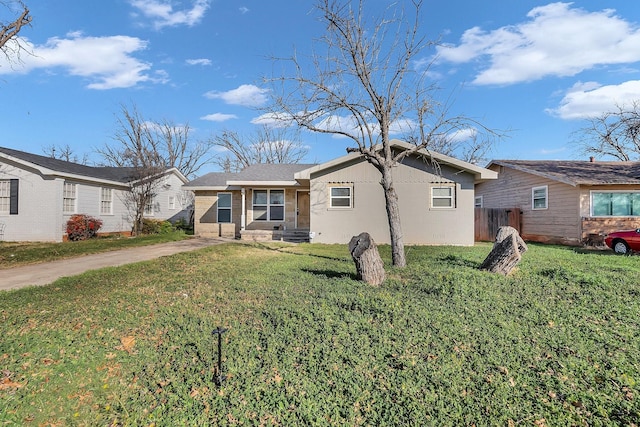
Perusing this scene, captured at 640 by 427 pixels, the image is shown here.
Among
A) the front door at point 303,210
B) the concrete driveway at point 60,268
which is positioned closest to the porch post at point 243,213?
the front door at point 303,210

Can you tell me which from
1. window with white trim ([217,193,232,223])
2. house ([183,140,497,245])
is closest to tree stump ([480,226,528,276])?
house ([183,140,497,245])

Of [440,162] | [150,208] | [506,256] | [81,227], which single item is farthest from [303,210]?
[506,256]

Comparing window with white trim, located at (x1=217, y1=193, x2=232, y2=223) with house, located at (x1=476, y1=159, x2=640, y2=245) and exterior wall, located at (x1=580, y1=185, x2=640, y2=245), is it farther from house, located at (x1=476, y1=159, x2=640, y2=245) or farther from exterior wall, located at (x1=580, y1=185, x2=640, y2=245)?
exterior wall, located at (x1=580, y1=185, x2=640, y2=245)

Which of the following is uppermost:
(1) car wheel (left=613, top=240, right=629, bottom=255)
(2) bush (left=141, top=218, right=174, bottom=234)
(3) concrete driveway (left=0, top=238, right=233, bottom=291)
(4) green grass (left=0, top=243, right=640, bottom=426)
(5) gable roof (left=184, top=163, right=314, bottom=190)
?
(5) gable roof (left=184, top=163, right=314, bottom=190)

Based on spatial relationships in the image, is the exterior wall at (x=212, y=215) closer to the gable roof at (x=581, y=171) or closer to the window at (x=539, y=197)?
the gable roof at (x=581, y=171)

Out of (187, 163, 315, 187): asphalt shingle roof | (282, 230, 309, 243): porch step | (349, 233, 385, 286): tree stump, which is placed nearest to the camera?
(349, 233, 385, 286): tree stump

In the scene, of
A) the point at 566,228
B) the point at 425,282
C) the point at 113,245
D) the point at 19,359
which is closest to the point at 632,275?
the point at 425,282

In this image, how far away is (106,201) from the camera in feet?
56.0

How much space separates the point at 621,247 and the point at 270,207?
14.4m

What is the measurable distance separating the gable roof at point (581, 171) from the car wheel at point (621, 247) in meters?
2.76

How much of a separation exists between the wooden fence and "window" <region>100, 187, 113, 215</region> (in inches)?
782

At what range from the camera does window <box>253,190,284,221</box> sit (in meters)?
16.6

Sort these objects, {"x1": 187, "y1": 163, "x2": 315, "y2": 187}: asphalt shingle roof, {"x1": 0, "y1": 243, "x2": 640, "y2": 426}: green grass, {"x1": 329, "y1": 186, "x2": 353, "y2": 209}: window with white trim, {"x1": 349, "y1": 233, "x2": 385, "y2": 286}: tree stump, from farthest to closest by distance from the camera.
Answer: {"x1": 187, "y1": 163, "x2": 315, "y2": 187}: asphalt shingle roof < {"x1": 329, "y1": 186, "x2": 353, "y2": 209}: window with white trim < {"x1": 349, "y1": 233, "x2": 385, "y2": 286}: tree stump < {"x1": 0, "y1": 243, "x2": 640, "y2": 426}: green grass

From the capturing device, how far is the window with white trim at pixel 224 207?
1736cm
